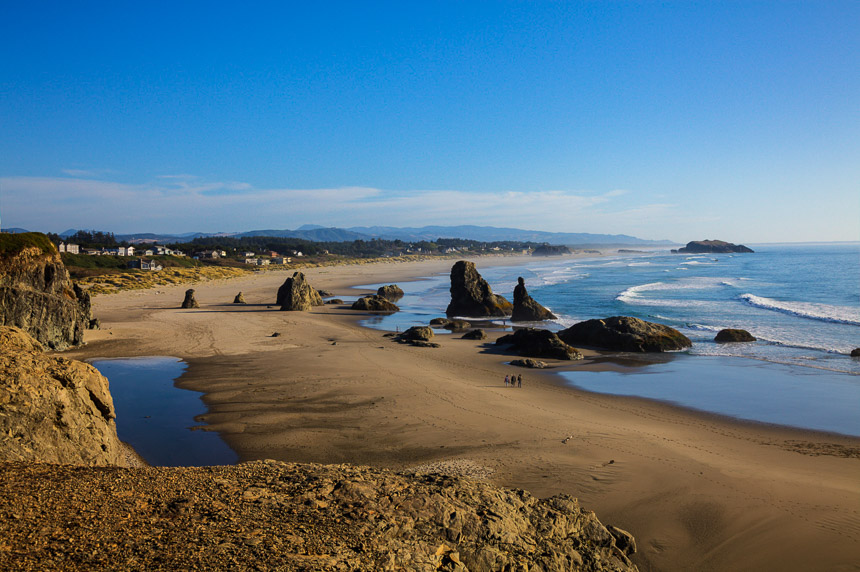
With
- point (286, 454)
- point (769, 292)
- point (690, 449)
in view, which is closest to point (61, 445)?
point (286, 454)

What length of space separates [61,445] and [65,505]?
3.61m

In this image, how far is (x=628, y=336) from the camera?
28.0m

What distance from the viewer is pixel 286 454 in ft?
42.1

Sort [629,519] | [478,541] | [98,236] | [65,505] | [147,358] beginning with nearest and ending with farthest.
Answer: [65,505] → [478,541] → [629,519] → [147,358] → [98,236]

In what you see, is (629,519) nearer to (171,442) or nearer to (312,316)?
(171,442)

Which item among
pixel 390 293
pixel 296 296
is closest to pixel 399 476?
pixel 296 296

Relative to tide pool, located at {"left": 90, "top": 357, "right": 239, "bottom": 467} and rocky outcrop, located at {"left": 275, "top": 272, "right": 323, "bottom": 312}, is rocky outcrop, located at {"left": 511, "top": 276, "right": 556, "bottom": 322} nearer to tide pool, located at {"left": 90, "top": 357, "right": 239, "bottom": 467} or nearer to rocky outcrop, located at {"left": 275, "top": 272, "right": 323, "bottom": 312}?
rocky outcrop, located at {"left": 275, "top": 272, "right": 323, "bottom": 312}

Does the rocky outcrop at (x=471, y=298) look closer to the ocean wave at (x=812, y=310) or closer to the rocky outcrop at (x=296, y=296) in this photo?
the rocky outcrop at (x=296, y=296)

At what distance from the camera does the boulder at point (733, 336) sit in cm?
2920

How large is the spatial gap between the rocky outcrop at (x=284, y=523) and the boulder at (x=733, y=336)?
25365 mm

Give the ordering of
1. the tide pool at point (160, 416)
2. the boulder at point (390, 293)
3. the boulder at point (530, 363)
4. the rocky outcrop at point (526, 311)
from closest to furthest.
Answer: the tide pool at point (160, 416)
the boulder at point (530, 363)
the rocky outcrop at point (526, 311)
the boulder at point (390, 293)

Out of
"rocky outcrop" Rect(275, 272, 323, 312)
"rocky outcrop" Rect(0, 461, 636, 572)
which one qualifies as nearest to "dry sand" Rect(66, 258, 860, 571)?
"rocky outcrop" Rect(0, 461, 636, 572)

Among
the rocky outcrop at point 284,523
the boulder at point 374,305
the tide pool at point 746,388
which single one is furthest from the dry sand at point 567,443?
the boulder at point 374,305

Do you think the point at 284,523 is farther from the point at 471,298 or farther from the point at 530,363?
the point at 471,298
